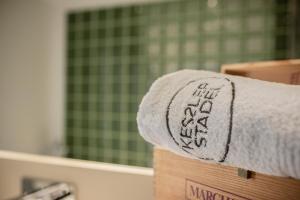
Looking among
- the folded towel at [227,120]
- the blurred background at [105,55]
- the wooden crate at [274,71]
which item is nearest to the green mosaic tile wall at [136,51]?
the blurred background at [105,55]

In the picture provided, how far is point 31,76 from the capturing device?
56.1 inches

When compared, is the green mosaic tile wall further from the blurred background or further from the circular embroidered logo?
the circular embroidered logo

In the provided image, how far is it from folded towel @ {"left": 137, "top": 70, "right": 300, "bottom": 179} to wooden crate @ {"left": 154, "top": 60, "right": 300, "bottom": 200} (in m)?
0.06

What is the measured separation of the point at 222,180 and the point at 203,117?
95 millimetres

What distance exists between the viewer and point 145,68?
A: 1.36 metres

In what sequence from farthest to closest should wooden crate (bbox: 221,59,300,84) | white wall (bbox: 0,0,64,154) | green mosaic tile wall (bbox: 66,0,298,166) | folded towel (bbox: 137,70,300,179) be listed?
white wall (bbox: 0,0,64,154) < green mosaic tile wall (bbox: 66,0,298,166) < wooden crate (bbox: 221,59,300,84) < folded towel (bbox: 137,70,300,179)

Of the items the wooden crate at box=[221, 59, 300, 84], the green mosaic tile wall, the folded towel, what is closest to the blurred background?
the green mosaic tile wall

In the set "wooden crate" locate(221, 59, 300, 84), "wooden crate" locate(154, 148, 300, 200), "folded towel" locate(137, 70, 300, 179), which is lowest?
"wooden crate" locate(154, 148, 300, 200)

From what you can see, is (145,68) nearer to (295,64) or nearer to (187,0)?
(187,0)

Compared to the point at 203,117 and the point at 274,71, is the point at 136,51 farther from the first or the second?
the point at 203,117

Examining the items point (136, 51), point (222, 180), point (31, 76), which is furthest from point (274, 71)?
point (31, 76)

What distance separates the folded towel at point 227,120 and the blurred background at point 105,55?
0.96m

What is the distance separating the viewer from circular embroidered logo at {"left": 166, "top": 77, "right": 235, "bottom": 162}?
0.24m

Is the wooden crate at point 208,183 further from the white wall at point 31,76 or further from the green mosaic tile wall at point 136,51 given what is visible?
the white wall at point 31,76
